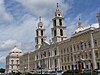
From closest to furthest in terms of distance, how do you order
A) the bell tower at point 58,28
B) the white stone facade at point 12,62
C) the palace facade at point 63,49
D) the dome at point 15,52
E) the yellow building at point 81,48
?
the yellow building at point 81,48 → the palace facade at point 63,49 → the bell tower at point 58,28 → the white stone facade at point 12,62 → the dome at point 15,52

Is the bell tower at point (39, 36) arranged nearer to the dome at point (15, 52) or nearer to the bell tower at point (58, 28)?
the bell tower at point (58, 28)

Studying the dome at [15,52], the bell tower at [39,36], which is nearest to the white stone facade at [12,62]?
the dome at [15,52]

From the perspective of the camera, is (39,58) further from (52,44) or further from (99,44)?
(99,44)

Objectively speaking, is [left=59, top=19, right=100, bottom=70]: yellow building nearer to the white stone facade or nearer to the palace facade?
the palace facade

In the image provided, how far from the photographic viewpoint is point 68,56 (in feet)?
278

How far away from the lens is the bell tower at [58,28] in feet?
306

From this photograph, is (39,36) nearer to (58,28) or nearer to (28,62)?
(28,62)

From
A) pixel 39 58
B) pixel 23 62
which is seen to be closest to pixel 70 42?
pixel 39 58

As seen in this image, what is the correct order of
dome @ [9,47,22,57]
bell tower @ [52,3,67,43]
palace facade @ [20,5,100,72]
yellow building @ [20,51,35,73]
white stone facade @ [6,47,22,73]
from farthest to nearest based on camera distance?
dome @ [9,47,22,57] → white stone facade @ [6,47,22,73] → yellow building @ [20,51,35,73] → bell tower @ [52,3,67,43] → palace facade @ [20,5,100,72]

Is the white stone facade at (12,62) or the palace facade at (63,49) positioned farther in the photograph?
the white stone facade at (12,62)

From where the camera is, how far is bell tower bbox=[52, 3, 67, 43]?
306ft

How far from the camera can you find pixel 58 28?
93.6m

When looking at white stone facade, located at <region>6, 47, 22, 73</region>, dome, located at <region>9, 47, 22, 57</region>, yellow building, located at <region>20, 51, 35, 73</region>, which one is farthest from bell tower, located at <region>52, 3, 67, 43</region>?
dome, located at <region>9, 47, 22, 57</region>

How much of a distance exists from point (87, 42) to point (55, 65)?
24298 mm
